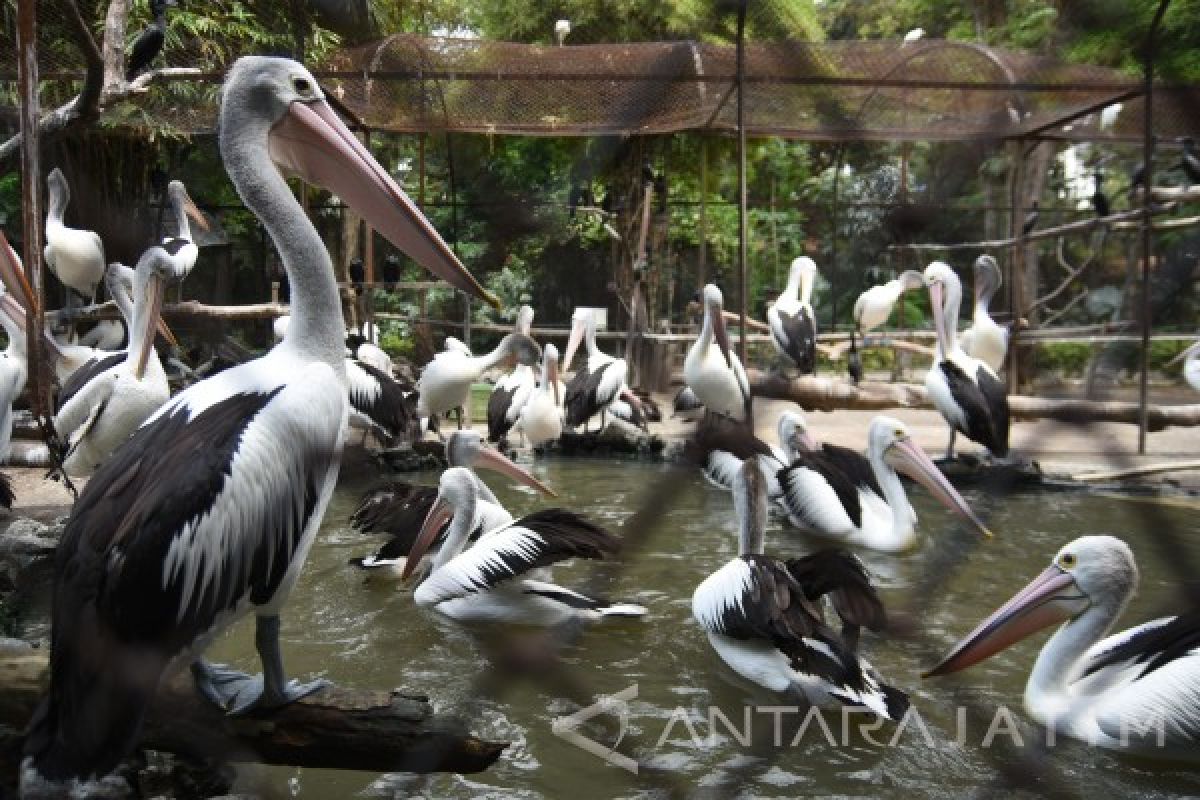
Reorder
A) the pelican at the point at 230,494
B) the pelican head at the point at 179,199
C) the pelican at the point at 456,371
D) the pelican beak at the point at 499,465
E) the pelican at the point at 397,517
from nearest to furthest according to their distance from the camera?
the pelican at the point at 230,494
the pelican at the point at 397,517
the pelican beak at the point at 499,465
the pelican at the point at 456,371
the pelican head at the point at 179,199

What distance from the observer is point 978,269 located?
5.93m

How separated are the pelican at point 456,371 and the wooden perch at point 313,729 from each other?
420 cm

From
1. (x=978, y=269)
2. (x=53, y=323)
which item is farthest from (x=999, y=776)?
(x=53, y=323)

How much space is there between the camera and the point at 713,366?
461cm

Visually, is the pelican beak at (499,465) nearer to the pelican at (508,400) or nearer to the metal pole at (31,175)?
the metal pole at (31,175)

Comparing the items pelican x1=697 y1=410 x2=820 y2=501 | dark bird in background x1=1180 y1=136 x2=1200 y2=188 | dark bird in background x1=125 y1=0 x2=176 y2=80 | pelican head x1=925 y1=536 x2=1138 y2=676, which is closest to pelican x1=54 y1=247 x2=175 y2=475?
dark bird in background x1=125 y1=0 x2=176 y2=80

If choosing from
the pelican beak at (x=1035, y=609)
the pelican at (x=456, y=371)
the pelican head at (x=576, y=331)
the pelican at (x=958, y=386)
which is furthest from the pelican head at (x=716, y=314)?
the pelican beak at (x=1035, y=609)

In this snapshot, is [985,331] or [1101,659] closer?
[1101,659]

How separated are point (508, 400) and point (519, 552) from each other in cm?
329

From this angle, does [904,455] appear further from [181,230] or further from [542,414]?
[181,230]

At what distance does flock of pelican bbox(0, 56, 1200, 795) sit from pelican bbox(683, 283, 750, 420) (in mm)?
22

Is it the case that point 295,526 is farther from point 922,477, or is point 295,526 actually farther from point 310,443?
point 922,477

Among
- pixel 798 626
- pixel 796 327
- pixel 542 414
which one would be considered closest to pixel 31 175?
pixel 798 626

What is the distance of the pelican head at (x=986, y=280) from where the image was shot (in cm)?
595
